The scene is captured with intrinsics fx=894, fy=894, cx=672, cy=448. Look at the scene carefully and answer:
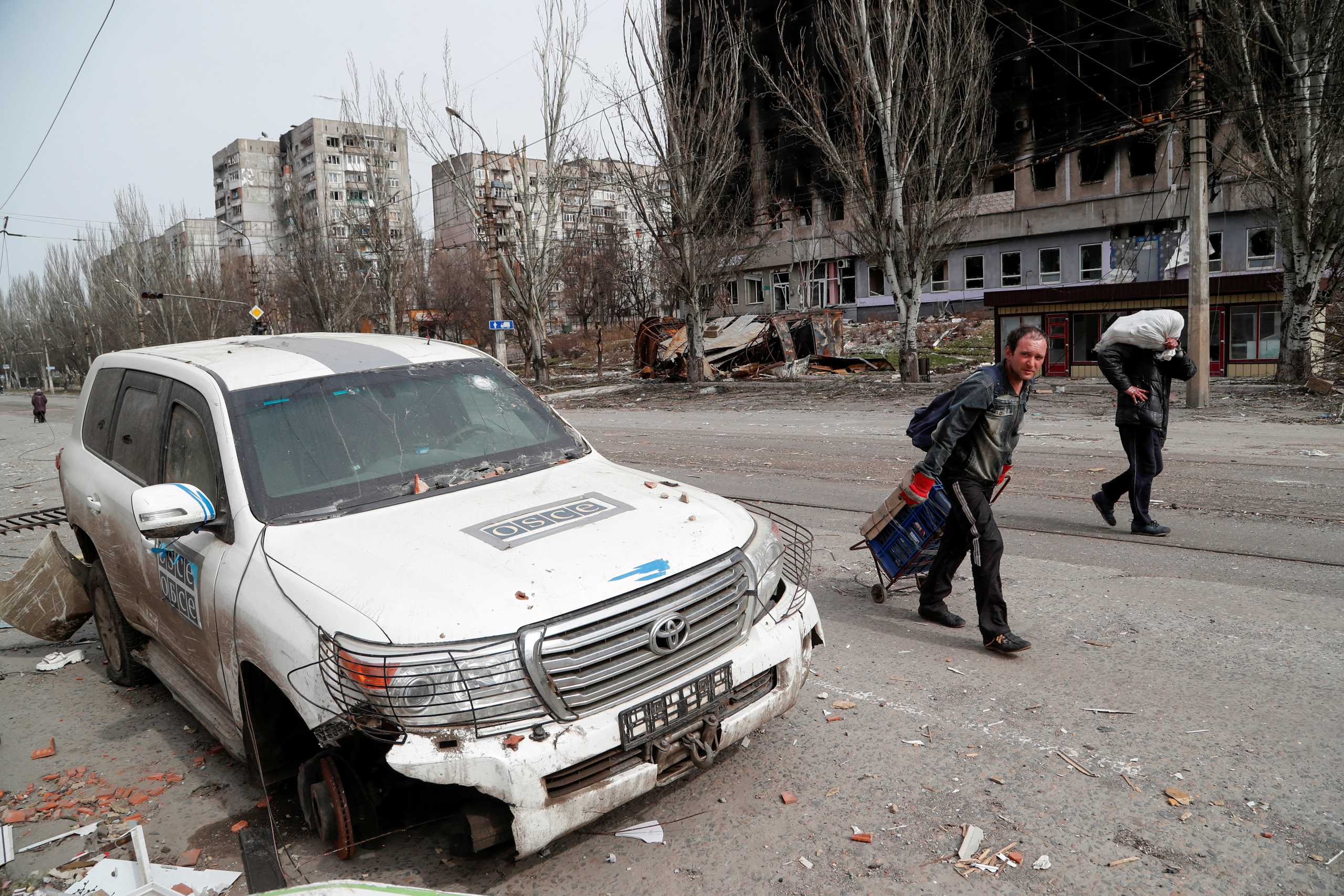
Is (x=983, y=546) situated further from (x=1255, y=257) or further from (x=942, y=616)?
(x=1255, y=257)

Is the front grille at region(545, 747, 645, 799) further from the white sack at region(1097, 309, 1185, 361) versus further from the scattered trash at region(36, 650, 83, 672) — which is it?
the white sack at region(1097, 309, 1185, 361)

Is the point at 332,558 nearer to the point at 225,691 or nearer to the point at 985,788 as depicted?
the point at 225,691

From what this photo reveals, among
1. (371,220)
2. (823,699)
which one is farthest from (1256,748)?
(371,220)

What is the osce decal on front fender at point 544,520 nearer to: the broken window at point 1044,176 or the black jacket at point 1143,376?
the black jacket at point 1143,376

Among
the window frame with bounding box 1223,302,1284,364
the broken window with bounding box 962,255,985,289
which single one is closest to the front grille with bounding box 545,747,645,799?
the window frame with bounding box 1223,302,1284,364

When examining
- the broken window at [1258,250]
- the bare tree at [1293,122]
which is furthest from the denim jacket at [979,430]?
the broken window at [1258,250]

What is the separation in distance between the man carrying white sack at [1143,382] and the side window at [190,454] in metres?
6.38

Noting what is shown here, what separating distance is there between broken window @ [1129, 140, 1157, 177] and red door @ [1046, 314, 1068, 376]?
1628 centimetres

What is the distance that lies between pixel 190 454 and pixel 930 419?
3.87 metres

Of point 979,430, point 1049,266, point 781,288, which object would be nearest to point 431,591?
point 979,430

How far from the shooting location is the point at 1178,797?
3.36 m

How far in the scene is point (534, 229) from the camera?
3903cm

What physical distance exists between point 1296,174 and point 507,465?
23.4 m

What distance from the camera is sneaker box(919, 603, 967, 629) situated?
17.5 ft
